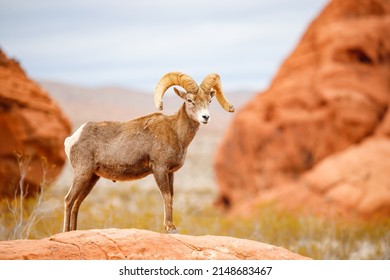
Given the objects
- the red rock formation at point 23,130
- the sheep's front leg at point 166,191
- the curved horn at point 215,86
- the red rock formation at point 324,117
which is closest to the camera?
the sheep's front leg at point 166,191

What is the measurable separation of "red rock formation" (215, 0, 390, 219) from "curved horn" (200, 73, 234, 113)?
36.9ft

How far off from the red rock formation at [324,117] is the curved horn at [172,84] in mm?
11605

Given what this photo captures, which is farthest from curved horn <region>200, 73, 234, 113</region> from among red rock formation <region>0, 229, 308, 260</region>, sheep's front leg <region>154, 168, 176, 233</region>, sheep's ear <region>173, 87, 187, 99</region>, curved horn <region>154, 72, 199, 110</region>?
red rock formation <region>0, 229, 308, 260</region>

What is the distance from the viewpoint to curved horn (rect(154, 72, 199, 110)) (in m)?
6.52

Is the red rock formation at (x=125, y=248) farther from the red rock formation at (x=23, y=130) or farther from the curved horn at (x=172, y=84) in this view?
the red rock formation at (x=23, y=130)

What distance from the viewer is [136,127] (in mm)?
6762

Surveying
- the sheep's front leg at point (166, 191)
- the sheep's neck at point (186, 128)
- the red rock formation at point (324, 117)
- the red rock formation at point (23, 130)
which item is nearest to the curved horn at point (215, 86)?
the sheep's neck at point (186, 128)

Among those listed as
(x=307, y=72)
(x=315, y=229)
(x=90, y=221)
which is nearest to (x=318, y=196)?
(x=315, y=229)

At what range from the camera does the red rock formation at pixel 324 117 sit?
18.8 m

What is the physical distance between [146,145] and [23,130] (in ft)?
24.6

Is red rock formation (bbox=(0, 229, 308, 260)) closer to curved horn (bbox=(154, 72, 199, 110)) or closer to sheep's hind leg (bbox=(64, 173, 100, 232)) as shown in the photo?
sheep's hind leg (bbox=(64, 173, 100, 232))

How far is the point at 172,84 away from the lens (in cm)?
676

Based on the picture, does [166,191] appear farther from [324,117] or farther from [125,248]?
[324,117]
